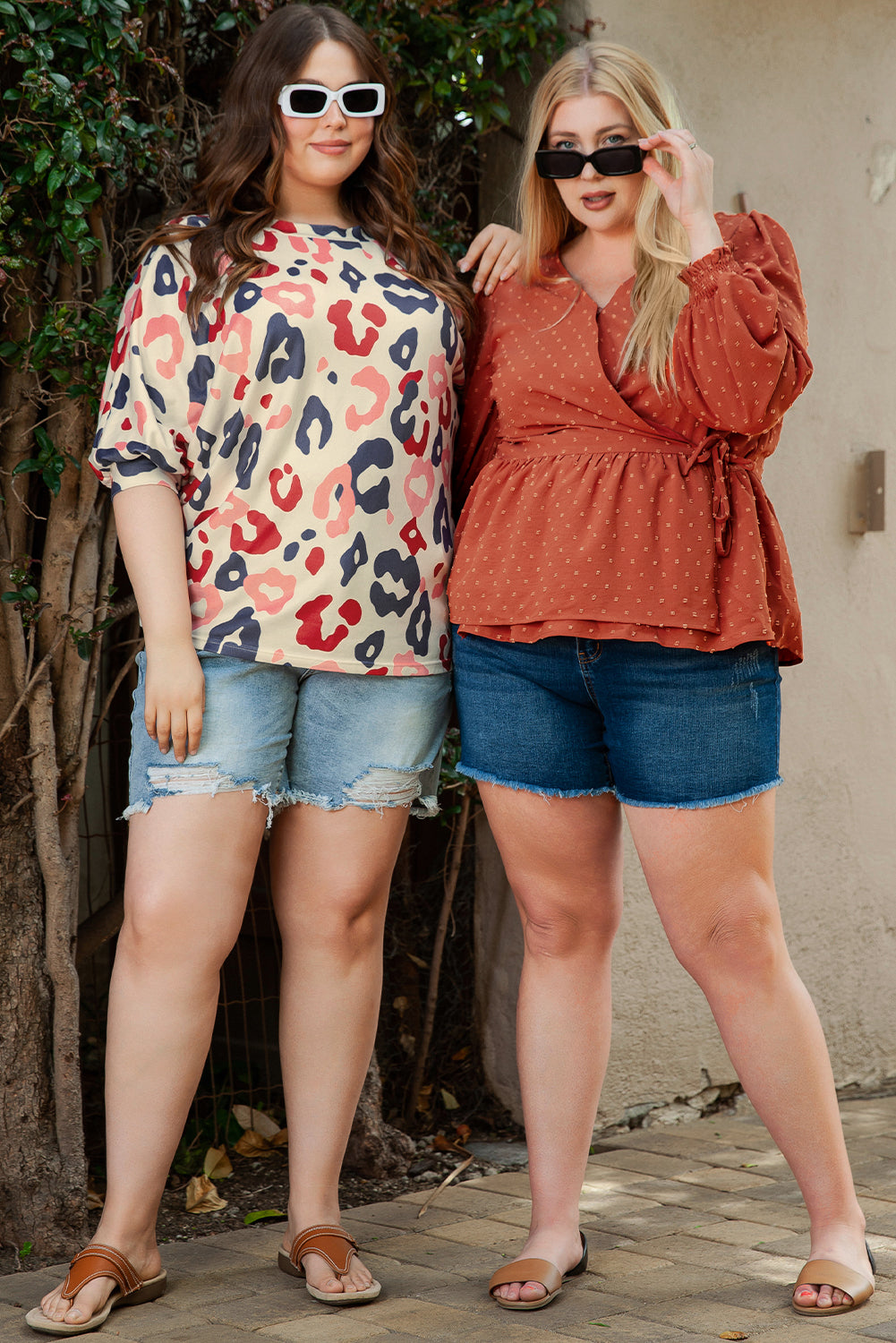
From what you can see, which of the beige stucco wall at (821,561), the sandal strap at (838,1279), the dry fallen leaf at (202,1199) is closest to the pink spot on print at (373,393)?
the beige stucco wall at (821,561)

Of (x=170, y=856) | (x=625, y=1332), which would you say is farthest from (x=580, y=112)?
(x=625, y=1332)

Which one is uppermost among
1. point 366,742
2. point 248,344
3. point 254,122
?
point 254,122

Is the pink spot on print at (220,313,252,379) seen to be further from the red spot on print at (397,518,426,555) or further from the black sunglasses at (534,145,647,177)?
the black sunglasses at (534,145,647,177)

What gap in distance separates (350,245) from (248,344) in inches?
11.6

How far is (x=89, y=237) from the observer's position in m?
2.54

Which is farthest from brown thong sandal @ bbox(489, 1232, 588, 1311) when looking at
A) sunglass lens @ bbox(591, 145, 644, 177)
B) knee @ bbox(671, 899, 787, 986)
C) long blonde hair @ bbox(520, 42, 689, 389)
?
sunglass lens @ bbox(591, 145, 644, 177)

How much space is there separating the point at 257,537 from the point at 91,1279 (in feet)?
3.90

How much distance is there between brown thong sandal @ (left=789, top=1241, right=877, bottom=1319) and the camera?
2174 millimetres

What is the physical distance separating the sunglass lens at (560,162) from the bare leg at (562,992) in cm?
101

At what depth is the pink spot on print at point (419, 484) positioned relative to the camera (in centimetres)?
233

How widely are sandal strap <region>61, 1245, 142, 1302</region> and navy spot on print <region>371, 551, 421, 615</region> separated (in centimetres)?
110

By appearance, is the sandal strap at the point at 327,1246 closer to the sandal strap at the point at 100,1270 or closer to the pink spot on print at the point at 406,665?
the sandal strap at the point at 100,1270

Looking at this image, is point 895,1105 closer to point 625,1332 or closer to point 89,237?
point 625,1332

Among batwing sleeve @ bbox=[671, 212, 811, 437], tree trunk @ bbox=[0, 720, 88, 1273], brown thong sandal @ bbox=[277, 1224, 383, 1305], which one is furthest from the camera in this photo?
tree trunk @ bbox=[0, 720, 88, 1273]
